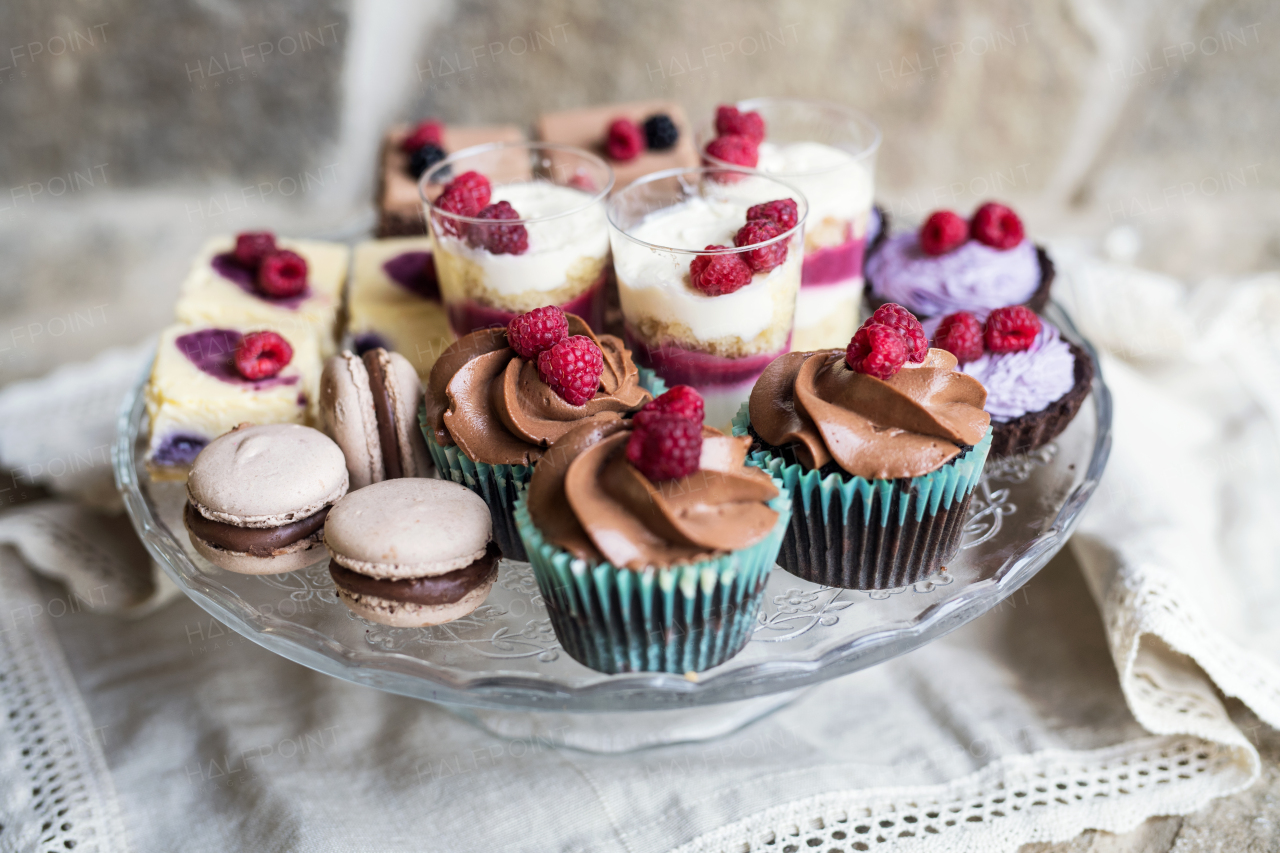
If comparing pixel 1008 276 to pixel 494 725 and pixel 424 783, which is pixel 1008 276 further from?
pixel 424 783

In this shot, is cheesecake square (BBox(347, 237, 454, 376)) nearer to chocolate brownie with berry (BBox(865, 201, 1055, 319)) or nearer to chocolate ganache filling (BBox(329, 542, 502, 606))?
chocolate ganache filling (BBox(329, 542, 502, 606))

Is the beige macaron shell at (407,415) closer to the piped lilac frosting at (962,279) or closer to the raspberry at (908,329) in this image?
A: the raspberry at (908,329)

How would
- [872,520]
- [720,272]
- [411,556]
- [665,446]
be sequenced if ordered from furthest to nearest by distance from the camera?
[720,272] < [872,520] < [411,556] < [665,446]

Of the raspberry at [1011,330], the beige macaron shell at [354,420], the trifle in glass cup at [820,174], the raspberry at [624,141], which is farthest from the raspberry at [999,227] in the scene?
the beige macaron shell at [354,420]

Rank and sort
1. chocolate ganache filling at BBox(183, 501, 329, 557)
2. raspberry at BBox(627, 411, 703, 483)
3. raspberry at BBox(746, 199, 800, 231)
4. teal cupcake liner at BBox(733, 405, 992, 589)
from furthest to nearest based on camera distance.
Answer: raspberry at BBox(746, 199, 800, 231), chocolate ganache filling at BBox(183, 501, 329, 557), teal cupcake liner at BBox(733, 405, 992, 589), raspberry at BBox(627, 411, 703, 483)

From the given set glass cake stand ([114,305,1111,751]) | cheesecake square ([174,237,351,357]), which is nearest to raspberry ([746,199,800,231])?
glass cake stand ([114,305,1111,751])

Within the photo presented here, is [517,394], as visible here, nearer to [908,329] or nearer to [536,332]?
[536,332]

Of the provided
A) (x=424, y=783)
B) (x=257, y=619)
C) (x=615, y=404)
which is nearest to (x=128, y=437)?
(x=257, y=619)

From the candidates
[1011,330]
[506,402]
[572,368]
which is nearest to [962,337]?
[1011,330]
